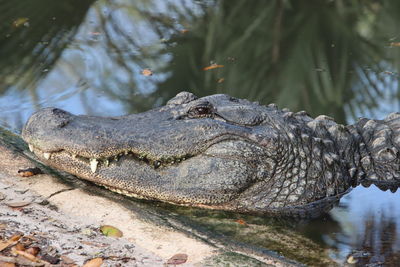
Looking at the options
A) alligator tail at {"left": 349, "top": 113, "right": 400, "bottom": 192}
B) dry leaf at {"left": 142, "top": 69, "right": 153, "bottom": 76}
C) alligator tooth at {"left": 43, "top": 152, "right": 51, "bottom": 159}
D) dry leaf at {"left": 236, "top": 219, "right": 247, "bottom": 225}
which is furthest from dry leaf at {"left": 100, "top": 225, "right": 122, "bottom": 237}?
dry leaf at {"left": 142, "top": 69, "right": 153, "bottom": 76}

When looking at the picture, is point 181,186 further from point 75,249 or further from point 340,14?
point 340,14

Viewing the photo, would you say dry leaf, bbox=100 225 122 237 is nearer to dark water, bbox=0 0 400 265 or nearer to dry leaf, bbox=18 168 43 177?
dry leaf, bbox=18 168 43 177

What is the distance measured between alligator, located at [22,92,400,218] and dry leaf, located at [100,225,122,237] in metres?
0.50

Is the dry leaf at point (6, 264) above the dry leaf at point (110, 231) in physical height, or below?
below

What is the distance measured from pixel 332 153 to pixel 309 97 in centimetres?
184

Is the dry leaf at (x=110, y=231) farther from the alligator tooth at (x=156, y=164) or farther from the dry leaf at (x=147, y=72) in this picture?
the dry leaf at (x=147, y=72)

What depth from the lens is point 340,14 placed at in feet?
31.1

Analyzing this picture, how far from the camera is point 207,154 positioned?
4.98 metres

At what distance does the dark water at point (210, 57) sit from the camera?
22.7 feet

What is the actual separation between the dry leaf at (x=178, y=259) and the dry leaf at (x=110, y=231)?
489 millimetres

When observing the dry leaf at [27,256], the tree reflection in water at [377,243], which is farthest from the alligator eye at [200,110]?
the dry leaf at [27,256]

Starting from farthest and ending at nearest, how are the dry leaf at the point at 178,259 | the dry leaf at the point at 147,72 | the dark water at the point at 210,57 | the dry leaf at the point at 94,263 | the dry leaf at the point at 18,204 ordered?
the dry leaf at the point at 147,72, the dark water at the point at 210,57, the dry leaf at the point at 18,204, the dry leaf at the point at 178,259, the dry leaf at the point at 94,263

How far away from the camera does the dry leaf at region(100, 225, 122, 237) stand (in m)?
4.39

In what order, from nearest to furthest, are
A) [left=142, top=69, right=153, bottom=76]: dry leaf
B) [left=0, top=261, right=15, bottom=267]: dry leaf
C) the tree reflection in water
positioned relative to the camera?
1. [left=0, top=261, right=15, bottom=267]: dry leaf
2. the tree reflection in water
3. [left=142, top=69, right=153, bottom=76]: dry leaf
